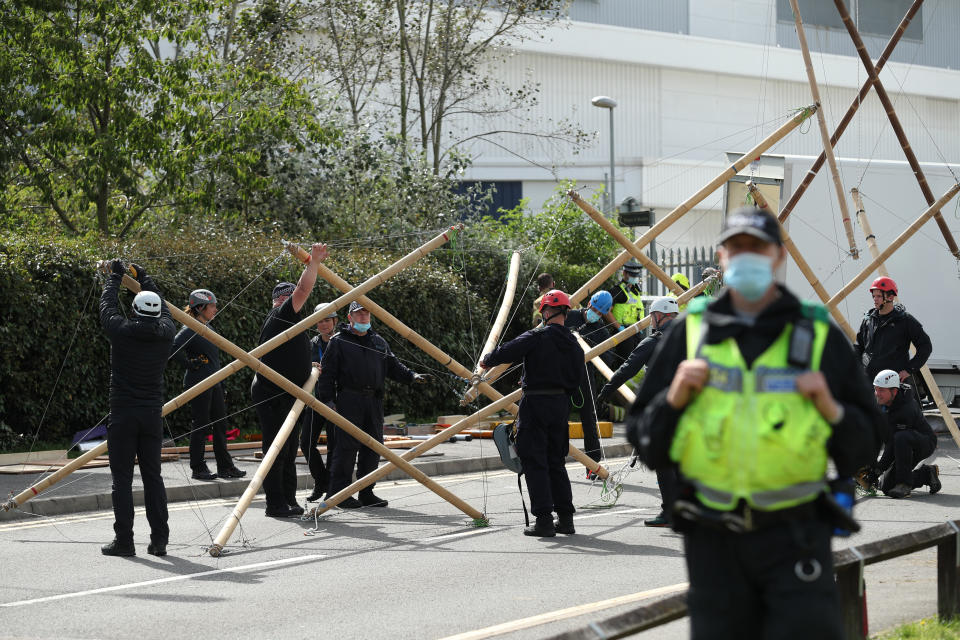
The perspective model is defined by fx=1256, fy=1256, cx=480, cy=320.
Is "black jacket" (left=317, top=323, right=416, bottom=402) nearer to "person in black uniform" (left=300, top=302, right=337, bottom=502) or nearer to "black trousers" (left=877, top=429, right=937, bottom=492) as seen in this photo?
"person in black uniform" (left=300, top=302, right=337, bottom=502)

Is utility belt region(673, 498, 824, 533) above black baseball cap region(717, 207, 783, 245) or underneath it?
underneath

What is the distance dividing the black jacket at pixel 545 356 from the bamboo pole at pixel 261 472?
5.60ft

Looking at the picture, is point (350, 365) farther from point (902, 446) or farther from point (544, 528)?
point (902, 446)

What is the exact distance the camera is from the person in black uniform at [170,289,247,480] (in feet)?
40.8

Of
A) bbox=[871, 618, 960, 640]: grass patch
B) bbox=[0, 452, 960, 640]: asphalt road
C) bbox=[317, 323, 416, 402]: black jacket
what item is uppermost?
bbox=[317, 323, 416, 402]: black jacket

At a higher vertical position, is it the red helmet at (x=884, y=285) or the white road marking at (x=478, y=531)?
the red helmet at (x=884, y=285)

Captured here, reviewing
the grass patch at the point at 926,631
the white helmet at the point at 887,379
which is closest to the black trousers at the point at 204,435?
the white helmet at the point at 887,379

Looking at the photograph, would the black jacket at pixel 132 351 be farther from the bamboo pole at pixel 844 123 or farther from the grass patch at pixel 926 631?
the bamboo pole at pixel 844 123

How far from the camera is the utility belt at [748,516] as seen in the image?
3.61 meters

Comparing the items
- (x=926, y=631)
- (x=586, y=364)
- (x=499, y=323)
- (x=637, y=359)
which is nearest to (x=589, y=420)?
(x=586, y=364)

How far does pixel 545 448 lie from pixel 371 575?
2150 mm

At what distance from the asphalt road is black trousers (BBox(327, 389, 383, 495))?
14.1 inches

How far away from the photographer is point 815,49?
43.8m

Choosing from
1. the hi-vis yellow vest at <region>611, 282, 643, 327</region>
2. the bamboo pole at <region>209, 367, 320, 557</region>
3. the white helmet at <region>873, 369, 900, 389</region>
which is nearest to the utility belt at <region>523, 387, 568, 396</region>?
the bamboo pole at <region>209, 367, 320, 557</region>
